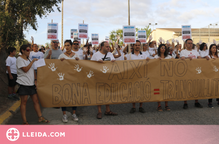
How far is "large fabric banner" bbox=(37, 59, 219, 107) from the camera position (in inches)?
213

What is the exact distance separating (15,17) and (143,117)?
760cm

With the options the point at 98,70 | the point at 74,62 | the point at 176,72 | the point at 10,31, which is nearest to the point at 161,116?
the point at 176,72

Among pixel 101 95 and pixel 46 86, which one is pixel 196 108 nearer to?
pixel 101 95

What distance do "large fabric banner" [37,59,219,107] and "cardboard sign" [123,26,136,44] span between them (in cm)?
134

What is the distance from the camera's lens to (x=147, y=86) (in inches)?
232

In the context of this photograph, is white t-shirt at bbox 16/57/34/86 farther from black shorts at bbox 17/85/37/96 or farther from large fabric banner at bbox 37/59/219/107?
large fabric banner at bbox 37/59/219/107

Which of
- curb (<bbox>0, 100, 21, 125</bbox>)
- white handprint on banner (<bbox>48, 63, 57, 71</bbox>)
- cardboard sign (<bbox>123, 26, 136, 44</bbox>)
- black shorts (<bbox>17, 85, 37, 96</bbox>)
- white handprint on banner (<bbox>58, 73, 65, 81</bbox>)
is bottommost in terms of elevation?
curb (<bbox>0, 100, 21, 125</bbox>)

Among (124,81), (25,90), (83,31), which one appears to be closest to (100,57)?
(124,81)

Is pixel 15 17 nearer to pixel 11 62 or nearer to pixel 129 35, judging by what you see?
pixel 11 62

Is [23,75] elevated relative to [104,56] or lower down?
lower down

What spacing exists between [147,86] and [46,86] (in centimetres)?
263

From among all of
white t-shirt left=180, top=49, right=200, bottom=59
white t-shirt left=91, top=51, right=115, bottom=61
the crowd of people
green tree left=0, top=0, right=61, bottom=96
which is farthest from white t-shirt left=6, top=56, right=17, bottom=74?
white t-shirt left=180, top=49, right=200, bottom=59

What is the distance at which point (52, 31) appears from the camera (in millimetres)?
8289

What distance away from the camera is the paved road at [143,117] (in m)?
5.16
